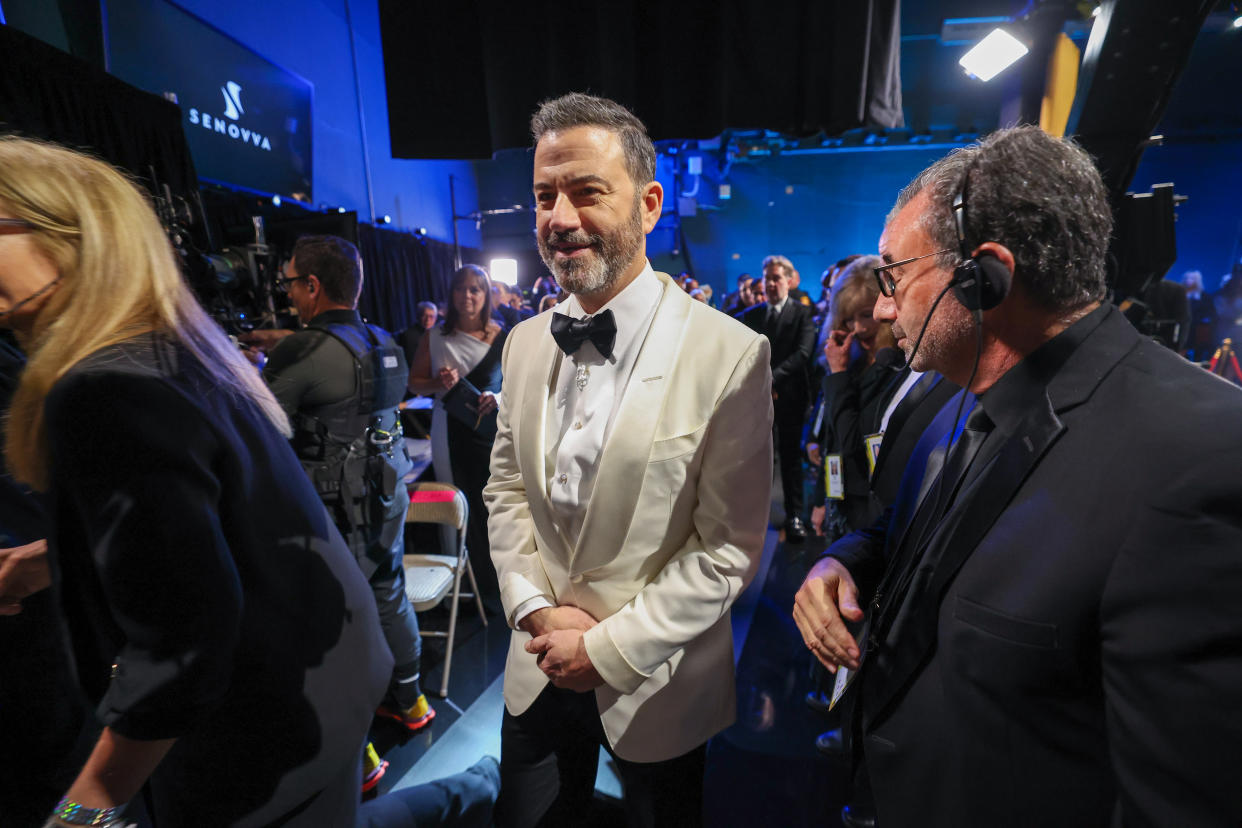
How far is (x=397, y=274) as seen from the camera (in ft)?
28.7

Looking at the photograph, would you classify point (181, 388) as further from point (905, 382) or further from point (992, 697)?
point (905, 382)

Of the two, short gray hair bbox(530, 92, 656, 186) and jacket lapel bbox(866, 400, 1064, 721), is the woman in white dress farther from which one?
jacket lapel bbox(866, 400, 1064, 721)

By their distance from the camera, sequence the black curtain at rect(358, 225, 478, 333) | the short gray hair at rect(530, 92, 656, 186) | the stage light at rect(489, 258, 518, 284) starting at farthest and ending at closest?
the stage light at rect(489, 258, 518, 284) < the black curtain at rect(358, 225, 478, 333) < the short gray hair at rect(530, 92, 656, 186)

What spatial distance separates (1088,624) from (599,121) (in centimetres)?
130

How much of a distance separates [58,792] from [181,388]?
1409 millimetres

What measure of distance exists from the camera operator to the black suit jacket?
10.4 feet

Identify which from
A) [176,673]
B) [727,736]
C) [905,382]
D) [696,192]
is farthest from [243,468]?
[696,192]

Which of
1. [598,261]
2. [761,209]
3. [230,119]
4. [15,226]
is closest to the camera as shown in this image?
[15,226]

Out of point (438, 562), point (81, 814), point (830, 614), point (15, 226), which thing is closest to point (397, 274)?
point (438, 562)

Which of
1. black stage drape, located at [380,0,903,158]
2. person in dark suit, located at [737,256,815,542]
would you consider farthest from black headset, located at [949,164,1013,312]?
person in dark suit, located at [737,256,815,542]

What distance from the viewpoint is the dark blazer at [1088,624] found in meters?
0.59

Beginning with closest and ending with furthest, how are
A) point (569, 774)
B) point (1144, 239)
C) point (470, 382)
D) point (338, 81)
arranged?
point (569, 774) → point (1144, 239) → point (470, 382) → point (338, 81)

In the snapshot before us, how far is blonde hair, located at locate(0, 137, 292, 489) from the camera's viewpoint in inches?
35.7

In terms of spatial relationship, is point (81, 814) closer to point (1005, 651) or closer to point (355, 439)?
point (1005, 651)
